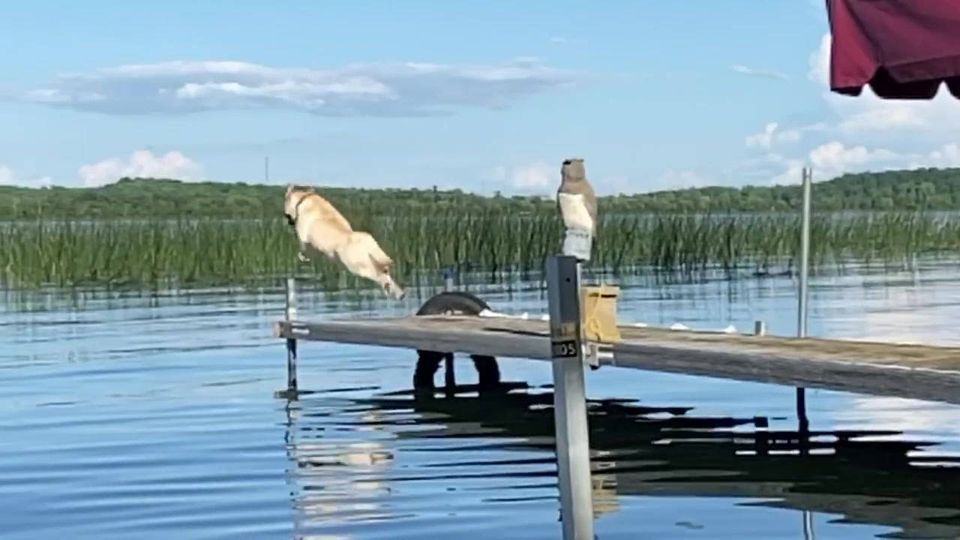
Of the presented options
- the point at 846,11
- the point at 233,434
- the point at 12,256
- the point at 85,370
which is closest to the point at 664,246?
the point at 12,256

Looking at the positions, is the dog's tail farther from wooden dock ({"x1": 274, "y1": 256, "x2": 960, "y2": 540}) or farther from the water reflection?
the water reflection

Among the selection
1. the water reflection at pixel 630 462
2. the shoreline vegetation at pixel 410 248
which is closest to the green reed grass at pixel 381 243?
the shoreline vegetation at pixel 410 248

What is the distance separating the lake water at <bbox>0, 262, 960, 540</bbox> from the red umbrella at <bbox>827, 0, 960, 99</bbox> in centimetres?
393

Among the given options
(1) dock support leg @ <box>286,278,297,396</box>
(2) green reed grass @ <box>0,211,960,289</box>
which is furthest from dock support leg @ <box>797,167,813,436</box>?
(2) green reed grass @ <box>0,211,960,289</box>

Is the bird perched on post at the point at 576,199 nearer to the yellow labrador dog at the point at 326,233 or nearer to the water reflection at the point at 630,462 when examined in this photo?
the water reflection at the point at 630,462

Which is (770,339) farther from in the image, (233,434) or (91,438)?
(91,438)

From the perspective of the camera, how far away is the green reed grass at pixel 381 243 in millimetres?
36281

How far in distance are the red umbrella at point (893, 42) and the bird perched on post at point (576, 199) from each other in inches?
320

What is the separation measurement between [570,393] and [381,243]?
27.8m

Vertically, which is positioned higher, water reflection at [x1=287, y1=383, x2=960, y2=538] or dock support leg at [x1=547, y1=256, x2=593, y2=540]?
dock support leg at [x1=547, y1=256, x2=593, y2=540]

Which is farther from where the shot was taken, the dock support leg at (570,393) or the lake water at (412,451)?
the lake water at (412,451)

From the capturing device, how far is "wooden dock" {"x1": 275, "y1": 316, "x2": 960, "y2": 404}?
12000 mm

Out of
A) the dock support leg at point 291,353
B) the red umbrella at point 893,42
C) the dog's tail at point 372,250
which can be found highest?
the red umbrella at point 893,42

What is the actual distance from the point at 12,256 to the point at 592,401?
838 inches
